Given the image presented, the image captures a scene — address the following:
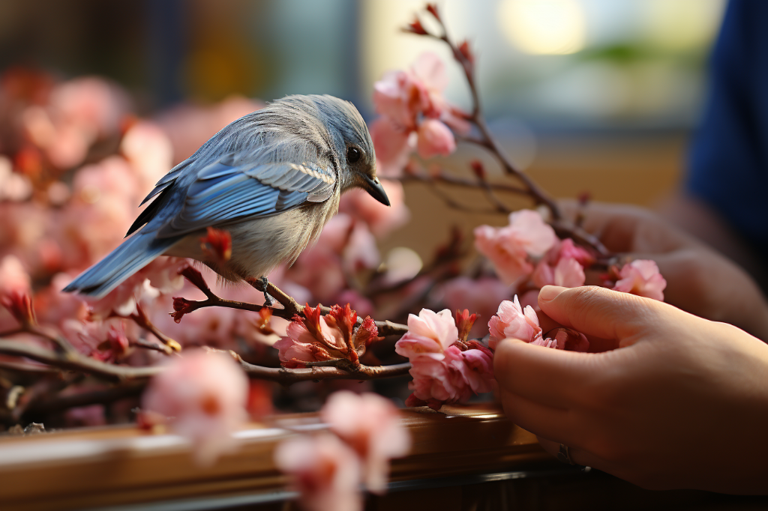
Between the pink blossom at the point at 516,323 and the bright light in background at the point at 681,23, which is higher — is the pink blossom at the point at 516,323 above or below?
below

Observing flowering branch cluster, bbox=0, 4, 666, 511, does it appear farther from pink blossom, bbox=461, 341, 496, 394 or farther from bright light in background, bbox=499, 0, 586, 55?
bright light in background, bbox=499, 0, 586, 55

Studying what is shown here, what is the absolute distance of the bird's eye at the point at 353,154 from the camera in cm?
39

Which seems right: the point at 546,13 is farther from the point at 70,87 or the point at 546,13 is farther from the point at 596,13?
the point at 70,87

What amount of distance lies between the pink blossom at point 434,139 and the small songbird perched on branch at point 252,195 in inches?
2.7

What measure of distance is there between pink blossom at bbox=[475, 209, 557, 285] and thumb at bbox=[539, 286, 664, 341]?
80mm

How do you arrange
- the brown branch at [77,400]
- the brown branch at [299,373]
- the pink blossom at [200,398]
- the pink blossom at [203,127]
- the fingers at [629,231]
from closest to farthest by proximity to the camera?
the pink blossom at [200,398] < the brown branch at [299,373] < the brown branch at [77,400] < the fingers at [629,231] < the pink blossom at [203,127]

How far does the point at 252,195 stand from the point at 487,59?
58.5 inches

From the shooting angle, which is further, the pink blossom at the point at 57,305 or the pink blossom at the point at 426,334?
the pink blossom at the point at 57,305

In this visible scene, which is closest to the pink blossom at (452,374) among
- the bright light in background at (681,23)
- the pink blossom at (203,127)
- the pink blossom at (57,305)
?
the pink blossom at (57,305)

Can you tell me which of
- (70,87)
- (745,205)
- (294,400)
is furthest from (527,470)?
(745,205)

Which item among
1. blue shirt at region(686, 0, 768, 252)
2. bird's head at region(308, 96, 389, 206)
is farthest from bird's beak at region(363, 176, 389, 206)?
blue shirt at region(686, 0, 768, 252)

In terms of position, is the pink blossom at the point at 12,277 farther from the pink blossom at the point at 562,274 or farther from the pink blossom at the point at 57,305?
the pink blossom at the point at 562,274

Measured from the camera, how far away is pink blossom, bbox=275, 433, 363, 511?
8.7 inches

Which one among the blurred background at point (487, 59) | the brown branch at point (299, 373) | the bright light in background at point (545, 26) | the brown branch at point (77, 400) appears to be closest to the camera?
the brown branch at point (299, 373)
